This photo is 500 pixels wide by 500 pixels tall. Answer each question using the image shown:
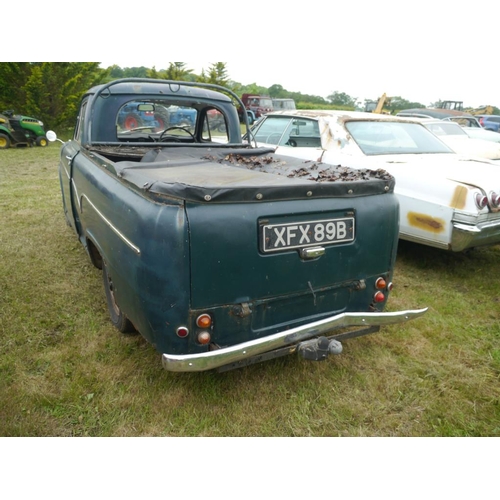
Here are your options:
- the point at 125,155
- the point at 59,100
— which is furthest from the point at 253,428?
the point at 59,100

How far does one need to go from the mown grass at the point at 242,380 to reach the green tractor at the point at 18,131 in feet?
35.0

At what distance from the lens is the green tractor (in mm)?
12844

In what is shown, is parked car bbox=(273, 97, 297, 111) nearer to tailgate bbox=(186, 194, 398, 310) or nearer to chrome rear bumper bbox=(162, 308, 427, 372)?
tailgate bbox=(186, 194, 398, 310)

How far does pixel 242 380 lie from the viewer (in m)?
2.71

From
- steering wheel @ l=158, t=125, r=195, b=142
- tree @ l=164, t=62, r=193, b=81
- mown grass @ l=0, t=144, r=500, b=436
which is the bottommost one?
mown grass @ l=0, t=144, r=500, b=436

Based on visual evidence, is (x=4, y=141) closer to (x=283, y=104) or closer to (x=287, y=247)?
(x=287, y=247)

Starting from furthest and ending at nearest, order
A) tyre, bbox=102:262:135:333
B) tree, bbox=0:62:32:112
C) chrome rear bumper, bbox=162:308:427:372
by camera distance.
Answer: tree, bbox=0:62:32:112, tyre, bbox=102:262:135:333, chrome rear bumper, bbox=162:308:427:372

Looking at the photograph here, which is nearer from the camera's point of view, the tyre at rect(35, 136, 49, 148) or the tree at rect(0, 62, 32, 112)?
the tyre at rect(35, 136, 49, 148)

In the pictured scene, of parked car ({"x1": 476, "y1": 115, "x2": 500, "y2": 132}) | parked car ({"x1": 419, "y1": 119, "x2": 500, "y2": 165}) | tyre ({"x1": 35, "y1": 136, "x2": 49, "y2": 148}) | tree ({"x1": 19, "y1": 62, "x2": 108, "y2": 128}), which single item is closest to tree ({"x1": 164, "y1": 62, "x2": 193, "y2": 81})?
tree ({"x1": 19, "y1": 62, "x2": 108, "y2": 128})

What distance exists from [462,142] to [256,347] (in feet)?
26.4

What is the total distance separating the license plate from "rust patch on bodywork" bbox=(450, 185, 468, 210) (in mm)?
1947

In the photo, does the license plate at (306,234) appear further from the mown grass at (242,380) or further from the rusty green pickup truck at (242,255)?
the mown grass at (242,380)

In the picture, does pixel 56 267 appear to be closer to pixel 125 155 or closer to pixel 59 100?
pixel 125 155

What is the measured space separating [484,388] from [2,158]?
38.5 ft
